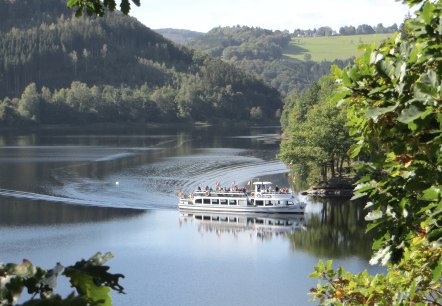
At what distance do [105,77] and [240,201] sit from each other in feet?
394

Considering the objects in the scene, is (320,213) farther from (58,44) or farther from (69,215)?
(58,44)

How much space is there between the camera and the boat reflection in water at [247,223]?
43781 millimetres

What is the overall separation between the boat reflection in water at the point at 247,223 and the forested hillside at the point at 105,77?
80.1 metres

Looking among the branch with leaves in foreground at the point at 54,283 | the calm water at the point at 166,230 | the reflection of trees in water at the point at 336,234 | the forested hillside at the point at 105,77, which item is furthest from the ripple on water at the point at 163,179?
the forested hillside at the point at 105,77

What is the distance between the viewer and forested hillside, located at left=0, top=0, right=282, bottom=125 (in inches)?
5335

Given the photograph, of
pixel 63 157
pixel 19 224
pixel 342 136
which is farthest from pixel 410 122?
pixel 63 157

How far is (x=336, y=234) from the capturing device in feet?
133

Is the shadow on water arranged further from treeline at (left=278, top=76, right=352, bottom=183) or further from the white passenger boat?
treeline at (left=278, top=76, right=352, bottom=183)

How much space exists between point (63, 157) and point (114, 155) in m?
5.73

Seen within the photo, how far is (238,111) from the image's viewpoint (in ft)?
518

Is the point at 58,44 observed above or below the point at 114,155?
above

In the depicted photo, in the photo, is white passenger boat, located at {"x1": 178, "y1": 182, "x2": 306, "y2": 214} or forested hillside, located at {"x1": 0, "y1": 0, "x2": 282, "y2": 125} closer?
white passenger boat, located at {"x1": 178, "y1": 182, "x2": 306, "y2": 214}

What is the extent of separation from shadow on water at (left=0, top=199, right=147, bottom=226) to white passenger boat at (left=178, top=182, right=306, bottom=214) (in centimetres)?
387

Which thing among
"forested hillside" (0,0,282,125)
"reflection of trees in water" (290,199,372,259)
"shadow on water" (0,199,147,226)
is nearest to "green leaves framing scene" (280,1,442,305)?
"reflection of trees in water" (290,199,372,259)
